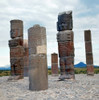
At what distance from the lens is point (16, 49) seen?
14773 mm

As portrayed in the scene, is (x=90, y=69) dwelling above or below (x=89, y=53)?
below

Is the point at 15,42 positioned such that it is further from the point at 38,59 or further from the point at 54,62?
the point at 54,62

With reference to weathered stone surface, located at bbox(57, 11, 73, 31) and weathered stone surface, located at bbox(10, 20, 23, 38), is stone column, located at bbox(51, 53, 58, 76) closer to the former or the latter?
weathered stone surface, located at bbox(10, 20, 23, 38)

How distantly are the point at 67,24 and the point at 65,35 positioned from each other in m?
0.81

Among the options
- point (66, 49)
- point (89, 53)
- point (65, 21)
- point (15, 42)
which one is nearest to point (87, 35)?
point (89, 53)

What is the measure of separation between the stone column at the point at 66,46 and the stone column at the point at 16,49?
144 inches

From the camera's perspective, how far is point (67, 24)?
502 inches

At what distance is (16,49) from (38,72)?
20.9ft

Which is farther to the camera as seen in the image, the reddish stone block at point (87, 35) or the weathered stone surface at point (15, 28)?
the reddish stone block at point (87, 35)

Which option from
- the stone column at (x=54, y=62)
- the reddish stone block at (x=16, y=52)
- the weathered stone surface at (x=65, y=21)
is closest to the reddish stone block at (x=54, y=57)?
the stone column at (x=54, y=62)

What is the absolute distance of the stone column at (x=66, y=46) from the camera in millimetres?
12289

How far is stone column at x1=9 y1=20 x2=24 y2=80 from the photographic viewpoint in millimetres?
14641

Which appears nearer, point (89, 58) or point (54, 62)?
point (89, 58)

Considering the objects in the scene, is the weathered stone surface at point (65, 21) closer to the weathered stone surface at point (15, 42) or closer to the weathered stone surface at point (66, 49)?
the weathered stone surface at point (66, 49)
